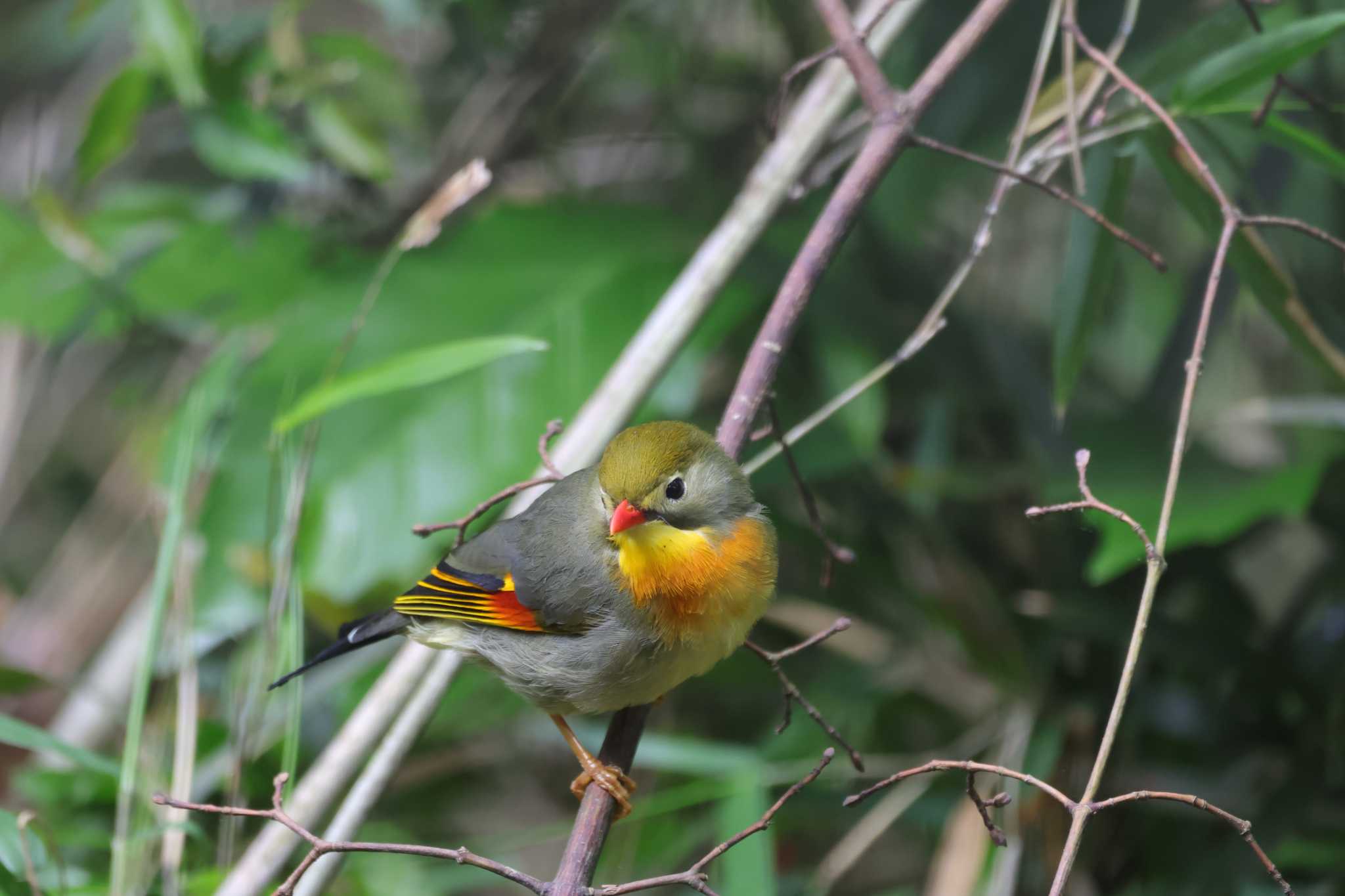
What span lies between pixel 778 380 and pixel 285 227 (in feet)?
5.53

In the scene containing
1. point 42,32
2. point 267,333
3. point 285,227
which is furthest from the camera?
point 42,32

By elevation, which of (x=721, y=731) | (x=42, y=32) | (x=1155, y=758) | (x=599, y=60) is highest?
(x=42, y=32)

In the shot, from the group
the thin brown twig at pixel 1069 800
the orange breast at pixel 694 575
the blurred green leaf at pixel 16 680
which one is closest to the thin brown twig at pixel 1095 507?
the thin brown twig at pixel 1069 800

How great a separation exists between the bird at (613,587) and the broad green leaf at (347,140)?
57.9 inches

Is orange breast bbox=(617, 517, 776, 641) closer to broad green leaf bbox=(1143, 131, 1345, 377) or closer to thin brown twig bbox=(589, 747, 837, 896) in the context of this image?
thin brown twig bbox=(589, 747, 837, 896)

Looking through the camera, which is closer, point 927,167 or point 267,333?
point 927,167

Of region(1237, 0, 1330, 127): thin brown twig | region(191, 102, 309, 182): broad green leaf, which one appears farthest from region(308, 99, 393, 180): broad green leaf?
region(1237, 0, 1330, 127): thin brown twig

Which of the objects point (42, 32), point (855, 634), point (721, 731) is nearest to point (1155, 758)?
point (855, 634)

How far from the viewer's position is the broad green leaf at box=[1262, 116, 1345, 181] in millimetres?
1914

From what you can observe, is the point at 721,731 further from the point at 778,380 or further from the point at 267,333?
the point at 267,333

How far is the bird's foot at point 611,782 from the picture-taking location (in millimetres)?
1554

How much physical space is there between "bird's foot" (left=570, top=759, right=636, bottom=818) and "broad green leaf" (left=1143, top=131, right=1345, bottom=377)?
1397 millimetres

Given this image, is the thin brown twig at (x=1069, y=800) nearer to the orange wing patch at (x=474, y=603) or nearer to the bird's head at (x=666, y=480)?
the bird's head at (x=666, y=480)

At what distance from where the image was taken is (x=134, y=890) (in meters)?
1.92
